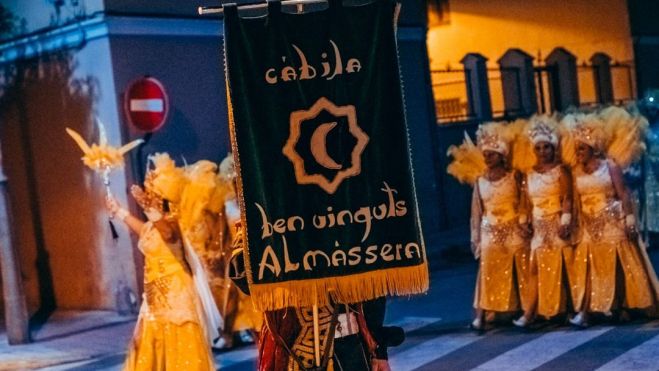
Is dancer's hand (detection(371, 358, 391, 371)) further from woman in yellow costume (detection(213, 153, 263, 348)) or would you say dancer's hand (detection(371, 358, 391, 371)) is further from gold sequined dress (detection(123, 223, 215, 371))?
woman in yellow costume (detection(213, 153, 263, 348))

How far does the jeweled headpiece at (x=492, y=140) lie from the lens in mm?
9859

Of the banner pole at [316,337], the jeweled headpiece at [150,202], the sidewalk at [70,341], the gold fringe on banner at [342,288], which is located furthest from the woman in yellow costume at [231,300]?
the gold fringe on banner at [342,288]

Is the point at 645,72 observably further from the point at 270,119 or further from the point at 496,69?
the point at 270,119

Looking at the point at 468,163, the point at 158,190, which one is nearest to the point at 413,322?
the point at 468,163

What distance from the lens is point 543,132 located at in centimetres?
970

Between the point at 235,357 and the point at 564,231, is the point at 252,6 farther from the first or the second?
the point at 235,357

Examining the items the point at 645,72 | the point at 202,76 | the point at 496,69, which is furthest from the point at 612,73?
the point at 202,76

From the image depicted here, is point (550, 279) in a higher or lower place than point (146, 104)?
lower

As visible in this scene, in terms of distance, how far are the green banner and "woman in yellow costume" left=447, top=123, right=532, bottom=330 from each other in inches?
210

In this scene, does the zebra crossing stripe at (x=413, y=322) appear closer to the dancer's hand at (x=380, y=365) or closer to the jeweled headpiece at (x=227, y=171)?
the jeweled headpiece at (x=227, y=171)

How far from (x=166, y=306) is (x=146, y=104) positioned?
511 centimetres

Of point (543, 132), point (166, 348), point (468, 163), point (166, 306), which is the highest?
point (543, 132)

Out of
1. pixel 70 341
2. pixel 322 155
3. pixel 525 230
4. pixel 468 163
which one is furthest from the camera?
pixel 70 341

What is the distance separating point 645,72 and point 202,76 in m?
14.9
